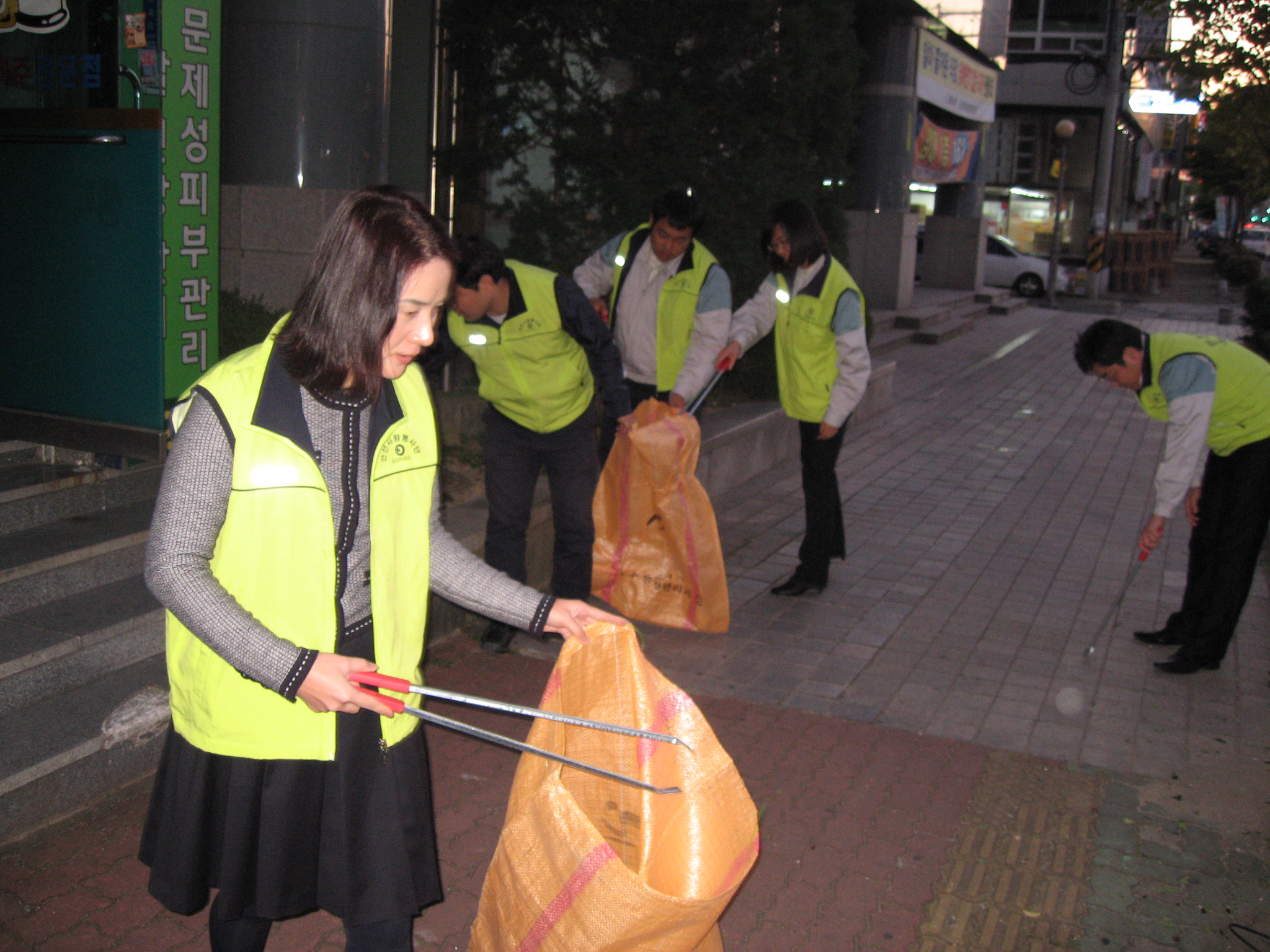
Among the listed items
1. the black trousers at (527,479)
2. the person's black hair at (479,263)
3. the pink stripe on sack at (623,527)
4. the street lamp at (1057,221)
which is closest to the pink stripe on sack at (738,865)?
the person's black hair at (479,263)

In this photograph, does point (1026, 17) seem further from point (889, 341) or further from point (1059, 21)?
point (889, 341)

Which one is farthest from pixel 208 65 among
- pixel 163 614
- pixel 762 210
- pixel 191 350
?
pixel 762 210

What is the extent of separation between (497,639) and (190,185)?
2357 mm

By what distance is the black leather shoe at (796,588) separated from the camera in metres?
6.04

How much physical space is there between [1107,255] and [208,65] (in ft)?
89.8

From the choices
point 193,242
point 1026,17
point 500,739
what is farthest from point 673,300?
point 1026,17

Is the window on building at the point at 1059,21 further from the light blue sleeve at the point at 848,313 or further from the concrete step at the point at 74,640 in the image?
the concrete step at the point at 74,640

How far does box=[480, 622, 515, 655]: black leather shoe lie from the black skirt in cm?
288

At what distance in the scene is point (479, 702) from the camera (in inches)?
80.3

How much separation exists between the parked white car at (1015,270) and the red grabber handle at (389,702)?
25.4 metres

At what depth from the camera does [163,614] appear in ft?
13.2

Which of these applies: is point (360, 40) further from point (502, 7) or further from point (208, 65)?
point (502, 7)

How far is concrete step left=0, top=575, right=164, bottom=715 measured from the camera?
3.65 m

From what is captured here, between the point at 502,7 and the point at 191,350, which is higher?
the point at 502,7
